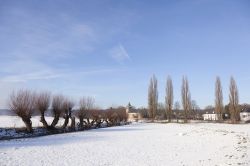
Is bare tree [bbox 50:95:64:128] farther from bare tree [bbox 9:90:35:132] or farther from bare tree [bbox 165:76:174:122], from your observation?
bare tree [bbox 165:76:174:122]

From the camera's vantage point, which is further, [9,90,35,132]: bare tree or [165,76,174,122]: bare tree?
[165,76,174,122]: bare tree

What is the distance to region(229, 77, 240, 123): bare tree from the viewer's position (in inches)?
2486

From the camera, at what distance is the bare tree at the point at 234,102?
63.2 metres

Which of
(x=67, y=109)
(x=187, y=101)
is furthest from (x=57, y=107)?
(x=187, y=101)

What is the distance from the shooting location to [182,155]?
18.4 metres

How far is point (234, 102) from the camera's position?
63969 millimetres

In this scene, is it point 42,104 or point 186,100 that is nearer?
point 42,104

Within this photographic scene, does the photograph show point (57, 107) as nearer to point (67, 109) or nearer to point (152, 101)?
point (67, 109)

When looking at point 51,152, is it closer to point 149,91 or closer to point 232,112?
point 232,112

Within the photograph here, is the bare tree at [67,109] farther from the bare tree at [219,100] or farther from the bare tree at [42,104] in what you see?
the bare tree at [219,100]

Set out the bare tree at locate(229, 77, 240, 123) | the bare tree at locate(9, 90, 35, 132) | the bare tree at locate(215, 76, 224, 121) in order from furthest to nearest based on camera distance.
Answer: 1. the bare tree at locate(215, 76, 224, 121)
2. the bare tree at locate(229, 77, 240, 123)
3. the bare tree at locate(9, 90, 35, 132)

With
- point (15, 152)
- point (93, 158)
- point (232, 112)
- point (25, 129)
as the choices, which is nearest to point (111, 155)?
point (93, 158)

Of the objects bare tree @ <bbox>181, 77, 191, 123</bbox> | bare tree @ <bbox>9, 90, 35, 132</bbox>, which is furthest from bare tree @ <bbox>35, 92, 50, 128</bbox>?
bare tree @ <bbox>181, 77, 191, 123</bbox>

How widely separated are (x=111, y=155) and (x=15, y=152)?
5379 mm
